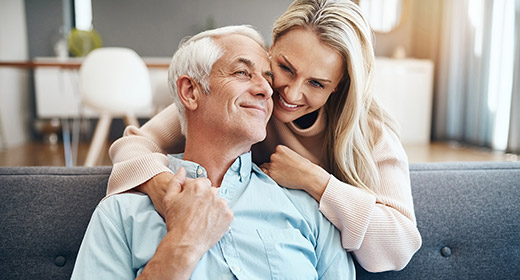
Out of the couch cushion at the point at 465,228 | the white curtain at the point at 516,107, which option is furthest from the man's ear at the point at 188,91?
the white curtain at the point at 516,107

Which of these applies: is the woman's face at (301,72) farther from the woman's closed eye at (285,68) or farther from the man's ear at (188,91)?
the man's ear at (188,91)

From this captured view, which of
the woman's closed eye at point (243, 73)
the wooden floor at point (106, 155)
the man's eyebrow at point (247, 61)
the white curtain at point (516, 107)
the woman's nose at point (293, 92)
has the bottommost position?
the wooden floor at point (106, 155)

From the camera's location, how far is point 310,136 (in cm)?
135

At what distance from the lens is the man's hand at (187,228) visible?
2.92 feet

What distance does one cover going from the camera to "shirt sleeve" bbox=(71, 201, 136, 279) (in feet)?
3.11

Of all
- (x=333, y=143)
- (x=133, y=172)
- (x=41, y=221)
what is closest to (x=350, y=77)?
(x=333, y=143)

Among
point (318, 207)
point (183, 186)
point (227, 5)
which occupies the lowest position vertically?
point (318, 207)

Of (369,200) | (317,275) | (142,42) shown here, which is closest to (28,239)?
(317,275)

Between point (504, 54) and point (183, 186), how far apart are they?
4.25 metres

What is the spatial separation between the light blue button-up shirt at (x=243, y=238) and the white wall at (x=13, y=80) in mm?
4490

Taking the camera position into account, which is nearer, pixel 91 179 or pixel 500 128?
pixel 91 179

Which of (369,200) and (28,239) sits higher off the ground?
(369,200)

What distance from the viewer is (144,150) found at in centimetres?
125

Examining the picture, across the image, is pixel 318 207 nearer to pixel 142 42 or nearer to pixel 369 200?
pixel 369 200
